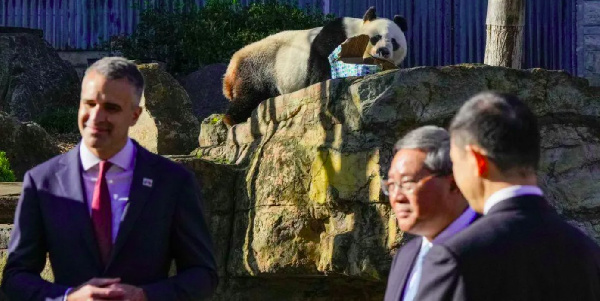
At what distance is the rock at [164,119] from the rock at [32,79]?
12.4 feet

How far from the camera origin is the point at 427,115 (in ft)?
20.5

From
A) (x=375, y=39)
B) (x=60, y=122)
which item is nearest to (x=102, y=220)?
(x=375, y=39)

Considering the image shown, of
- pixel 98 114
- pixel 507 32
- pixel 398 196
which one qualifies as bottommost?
pixel 398 196

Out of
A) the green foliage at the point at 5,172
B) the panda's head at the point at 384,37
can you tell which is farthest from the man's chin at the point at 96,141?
the panda's head at the point at 384,37

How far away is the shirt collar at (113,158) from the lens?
3.61 m

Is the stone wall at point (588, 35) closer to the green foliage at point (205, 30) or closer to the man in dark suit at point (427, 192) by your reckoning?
the green foliage at point (205, 30)

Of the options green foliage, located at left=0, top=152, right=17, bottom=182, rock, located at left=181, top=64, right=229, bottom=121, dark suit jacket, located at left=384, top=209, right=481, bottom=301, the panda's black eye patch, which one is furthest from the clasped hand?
rock, located at left=181, top=64, right=229, bottom=121

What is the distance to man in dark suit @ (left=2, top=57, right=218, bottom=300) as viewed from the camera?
3533 mm

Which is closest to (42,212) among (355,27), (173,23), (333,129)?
(333,129)

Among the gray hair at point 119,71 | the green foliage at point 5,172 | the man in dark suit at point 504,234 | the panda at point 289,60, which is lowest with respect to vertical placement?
the green foliage at point 5,172

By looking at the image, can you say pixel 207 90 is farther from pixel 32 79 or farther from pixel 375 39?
pixel 375 39

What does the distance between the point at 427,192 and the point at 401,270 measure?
278 mm

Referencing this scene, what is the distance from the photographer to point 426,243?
3.31 meters

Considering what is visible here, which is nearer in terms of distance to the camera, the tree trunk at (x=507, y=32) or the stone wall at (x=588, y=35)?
the tree trunk at (x=507, y=32)
